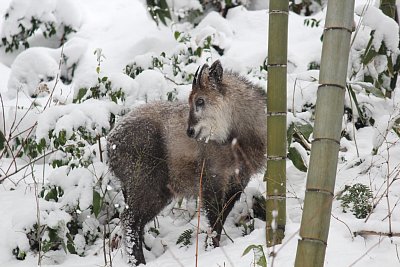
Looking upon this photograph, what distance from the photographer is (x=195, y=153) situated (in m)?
5.36

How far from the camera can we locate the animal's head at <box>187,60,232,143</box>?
17.1 ft

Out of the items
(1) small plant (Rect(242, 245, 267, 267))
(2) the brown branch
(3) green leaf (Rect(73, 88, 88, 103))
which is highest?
(1) small plant (Rect(242, 245, 267, 267))

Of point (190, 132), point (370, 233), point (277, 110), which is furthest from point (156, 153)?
point (370, 233)

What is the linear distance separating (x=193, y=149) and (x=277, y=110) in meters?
1.44

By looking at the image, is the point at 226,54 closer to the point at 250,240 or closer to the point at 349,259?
the point at 250,240

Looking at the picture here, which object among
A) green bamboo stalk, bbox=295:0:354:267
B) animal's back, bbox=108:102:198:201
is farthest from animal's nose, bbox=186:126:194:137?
green bamboo stalk, bbox=295:0:354:267

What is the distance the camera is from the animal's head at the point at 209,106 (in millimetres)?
5219

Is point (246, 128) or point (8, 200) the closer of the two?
point (246, 128)

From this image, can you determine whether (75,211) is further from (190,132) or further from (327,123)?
(327,123)

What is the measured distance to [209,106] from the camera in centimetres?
527

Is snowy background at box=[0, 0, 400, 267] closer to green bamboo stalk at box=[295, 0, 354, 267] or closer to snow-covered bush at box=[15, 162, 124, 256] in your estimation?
snow-covered bush at box=[15, 162, 124, 256]

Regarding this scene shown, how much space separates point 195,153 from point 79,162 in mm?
1074

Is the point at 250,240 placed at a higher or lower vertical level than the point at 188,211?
higher

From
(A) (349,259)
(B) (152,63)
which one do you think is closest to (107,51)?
(B) (152,63)
